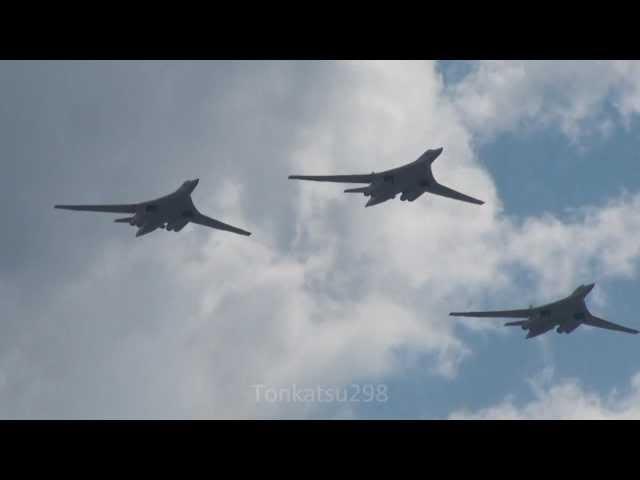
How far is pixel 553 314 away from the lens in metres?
98.5

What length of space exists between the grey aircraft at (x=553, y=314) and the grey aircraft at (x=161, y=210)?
3300 centimetres

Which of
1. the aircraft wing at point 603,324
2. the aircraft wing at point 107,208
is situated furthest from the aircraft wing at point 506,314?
the aircraft wing at point 107,208

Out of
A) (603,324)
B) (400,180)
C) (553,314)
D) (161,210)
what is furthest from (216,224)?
(603,324)

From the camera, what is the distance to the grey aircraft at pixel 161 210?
95.8m

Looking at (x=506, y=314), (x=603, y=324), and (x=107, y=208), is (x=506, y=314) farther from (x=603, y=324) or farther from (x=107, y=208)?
(x=107, y=208)

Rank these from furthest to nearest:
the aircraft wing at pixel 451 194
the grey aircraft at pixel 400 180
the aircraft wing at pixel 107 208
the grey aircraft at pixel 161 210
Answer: the aircraft wing at pixel 451 194, the aircraft wing at pixel 107 208, the grey aircraft at pixel 161 210, the grey aircraft at pixel 400 180

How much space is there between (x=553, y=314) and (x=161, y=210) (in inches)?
1799

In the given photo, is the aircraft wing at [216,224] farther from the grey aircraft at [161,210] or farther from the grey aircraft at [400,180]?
the grey aircraft at [400,180]

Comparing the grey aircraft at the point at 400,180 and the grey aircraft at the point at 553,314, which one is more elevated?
the grey aircraft at the point at 400,180
